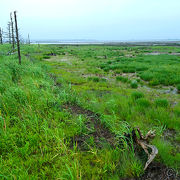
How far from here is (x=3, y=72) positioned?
22.6 ft

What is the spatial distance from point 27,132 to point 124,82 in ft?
22.0

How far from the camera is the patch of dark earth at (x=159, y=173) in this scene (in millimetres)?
1967

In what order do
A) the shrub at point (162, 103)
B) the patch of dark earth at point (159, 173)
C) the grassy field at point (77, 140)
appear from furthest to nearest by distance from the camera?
the shrub at point (162, 103) → the grassy field at point (77, 140) → the patch of dark earth at point (159, 173)

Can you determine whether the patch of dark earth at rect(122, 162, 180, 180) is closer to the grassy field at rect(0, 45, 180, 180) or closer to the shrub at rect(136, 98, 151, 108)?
the grassy field at rect(0, 45, 180, 180)

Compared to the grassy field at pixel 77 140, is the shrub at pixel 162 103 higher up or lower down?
higher up

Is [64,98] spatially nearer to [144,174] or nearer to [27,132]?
[27,132]

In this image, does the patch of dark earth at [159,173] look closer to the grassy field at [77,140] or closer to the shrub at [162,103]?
the grassy field at [77,140]

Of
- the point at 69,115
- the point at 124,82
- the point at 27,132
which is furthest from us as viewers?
the point at 124,82

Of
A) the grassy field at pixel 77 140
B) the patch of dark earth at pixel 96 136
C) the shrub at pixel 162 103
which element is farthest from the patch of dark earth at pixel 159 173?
the shrub at pixel 162 103

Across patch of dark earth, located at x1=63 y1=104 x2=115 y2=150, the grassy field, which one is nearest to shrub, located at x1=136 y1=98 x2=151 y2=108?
the grassy field

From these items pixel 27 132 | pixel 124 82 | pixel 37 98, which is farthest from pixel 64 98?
pixel 124 82

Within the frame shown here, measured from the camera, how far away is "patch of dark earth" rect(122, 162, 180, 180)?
77.4 inches

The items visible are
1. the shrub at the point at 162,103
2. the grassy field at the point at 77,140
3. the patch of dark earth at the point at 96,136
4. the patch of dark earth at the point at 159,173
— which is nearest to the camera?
the patch of dark earth at the point at 159,173

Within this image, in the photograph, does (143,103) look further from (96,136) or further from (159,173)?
(159,173)
